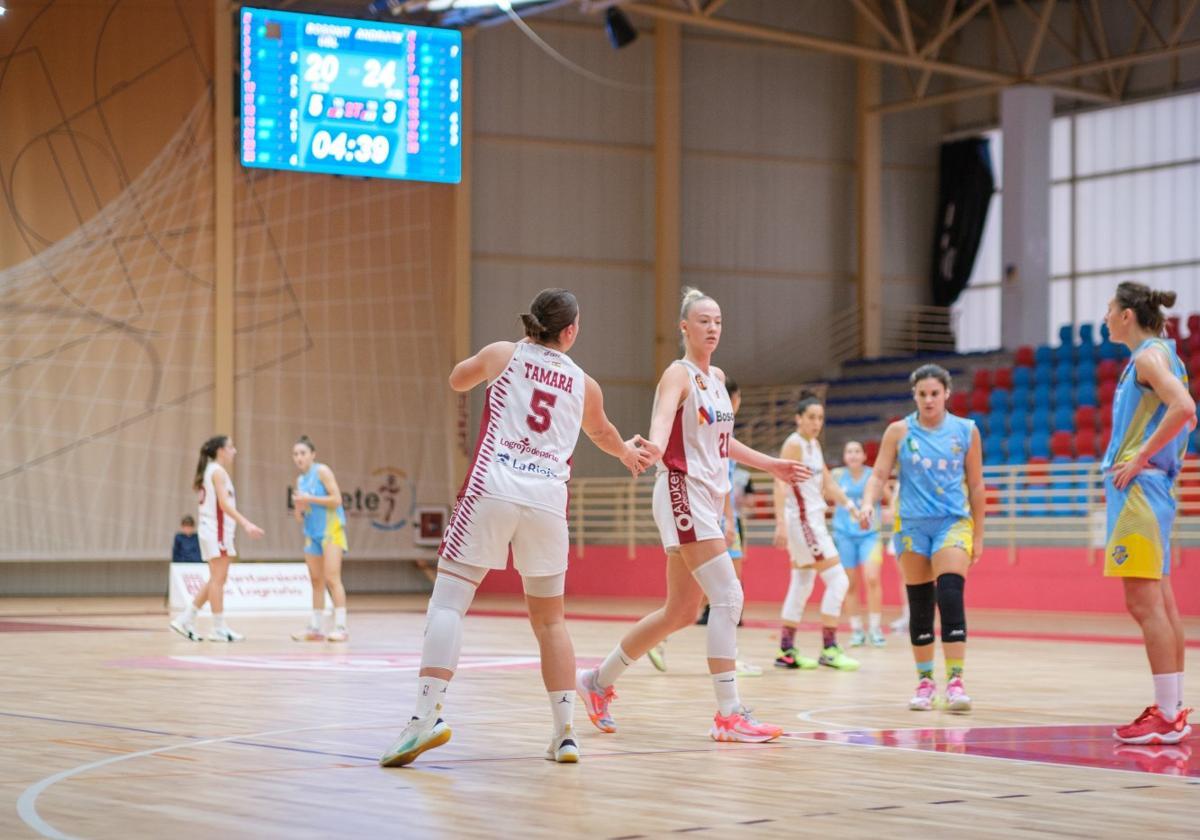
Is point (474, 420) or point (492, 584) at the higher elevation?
point (474, 420)

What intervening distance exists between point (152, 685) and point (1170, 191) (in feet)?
73.0

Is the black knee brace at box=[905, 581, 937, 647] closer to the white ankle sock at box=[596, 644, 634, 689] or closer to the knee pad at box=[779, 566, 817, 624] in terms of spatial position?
the white ankle sock at box=[596, 644, 634, 689]

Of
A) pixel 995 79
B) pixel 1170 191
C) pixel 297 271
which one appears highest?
pixel 995 79

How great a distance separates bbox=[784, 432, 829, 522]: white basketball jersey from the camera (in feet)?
37.1

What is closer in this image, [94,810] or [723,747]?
[94,810]

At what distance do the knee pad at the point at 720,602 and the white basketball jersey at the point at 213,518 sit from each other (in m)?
8.03

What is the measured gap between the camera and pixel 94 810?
15.6 ft

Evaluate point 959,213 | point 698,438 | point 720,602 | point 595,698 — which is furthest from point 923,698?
point 959,213

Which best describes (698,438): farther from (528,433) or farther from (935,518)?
(935,518)

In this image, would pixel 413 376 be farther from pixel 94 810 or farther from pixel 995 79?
pixel 94 810

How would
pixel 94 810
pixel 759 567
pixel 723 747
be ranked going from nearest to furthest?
pixel 94 810 < pixel 723 747 < pixel 759 567

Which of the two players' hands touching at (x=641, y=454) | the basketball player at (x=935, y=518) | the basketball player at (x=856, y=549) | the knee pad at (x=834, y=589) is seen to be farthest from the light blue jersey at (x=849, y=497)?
the two players' hands touching at (x=641, y=454)

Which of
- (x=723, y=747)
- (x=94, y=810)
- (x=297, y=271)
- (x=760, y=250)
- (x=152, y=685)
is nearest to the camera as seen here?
(x=94, y=810)

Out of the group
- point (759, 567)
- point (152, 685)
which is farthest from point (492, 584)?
point (152, 685)
